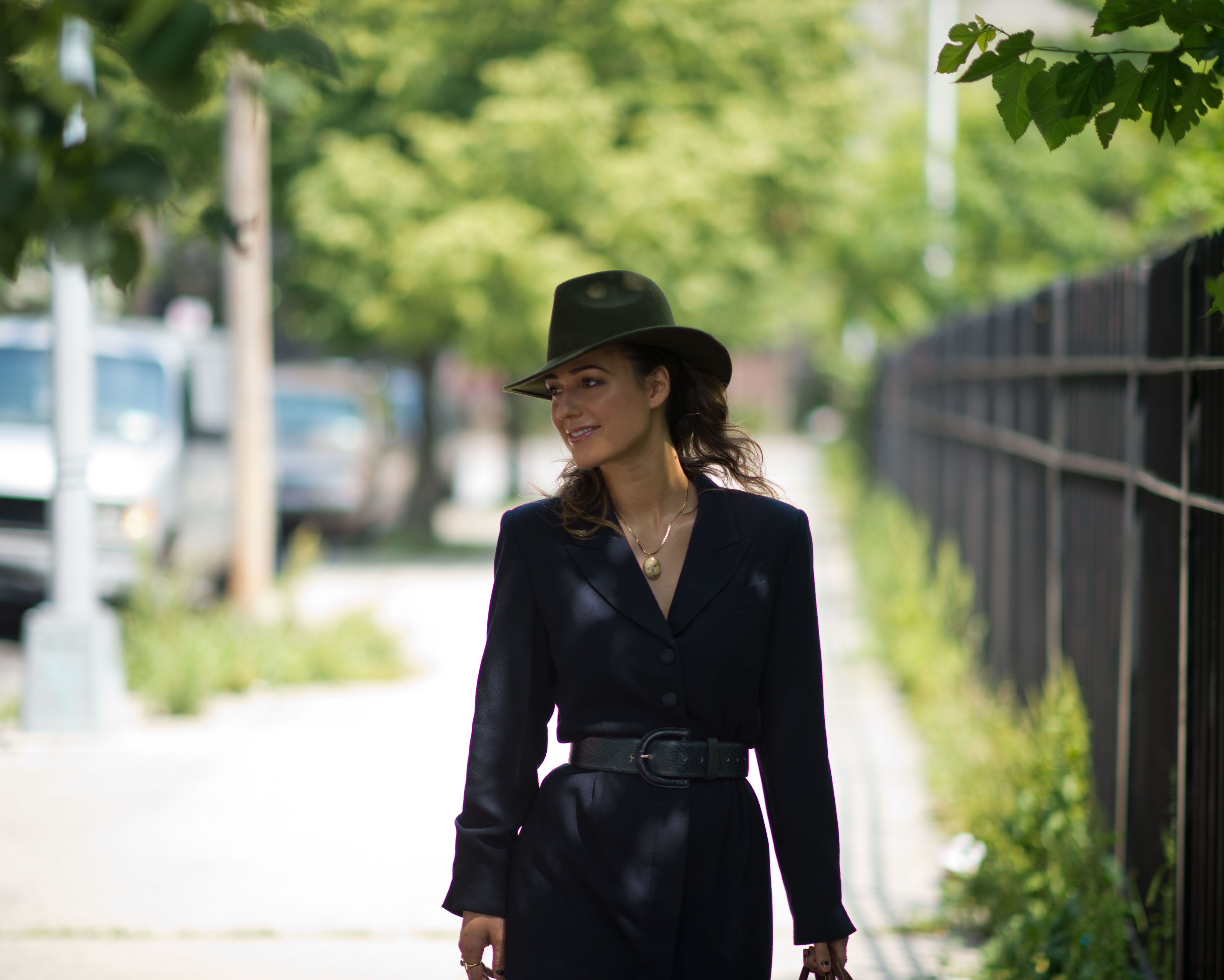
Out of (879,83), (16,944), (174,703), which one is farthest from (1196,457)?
(879,83)

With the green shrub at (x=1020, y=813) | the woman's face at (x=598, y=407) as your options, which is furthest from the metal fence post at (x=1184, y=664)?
the woman's face at (x=598, y=407)

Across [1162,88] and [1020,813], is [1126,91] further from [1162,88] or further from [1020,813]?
[1020,813]

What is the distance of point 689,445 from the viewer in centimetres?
314

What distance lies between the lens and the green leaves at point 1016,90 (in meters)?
2.69

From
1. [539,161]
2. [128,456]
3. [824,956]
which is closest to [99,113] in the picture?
[824,956]

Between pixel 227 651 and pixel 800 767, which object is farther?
pixel 227 651

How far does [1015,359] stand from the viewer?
26.6 ft

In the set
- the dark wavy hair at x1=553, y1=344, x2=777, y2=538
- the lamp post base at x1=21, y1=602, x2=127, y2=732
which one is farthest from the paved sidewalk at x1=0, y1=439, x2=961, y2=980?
the dark wavy hair at x1=553, y1=344, x2=777, y2=538

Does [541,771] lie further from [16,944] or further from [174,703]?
[16,944]

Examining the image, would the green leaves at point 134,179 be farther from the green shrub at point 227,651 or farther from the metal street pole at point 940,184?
the metal street pole at point 940,184

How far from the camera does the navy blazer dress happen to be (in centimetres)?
275

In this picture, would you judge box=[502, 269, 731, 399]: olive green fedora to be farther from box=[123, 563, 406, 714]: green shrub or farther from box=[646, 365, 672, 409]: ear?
box=[123, 563, 406, 714]: green shrub

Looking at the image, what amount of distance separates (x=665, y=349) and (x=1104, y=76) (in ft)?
3.04

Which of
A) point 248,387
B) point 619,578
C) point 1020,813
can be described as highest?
point 248,387
